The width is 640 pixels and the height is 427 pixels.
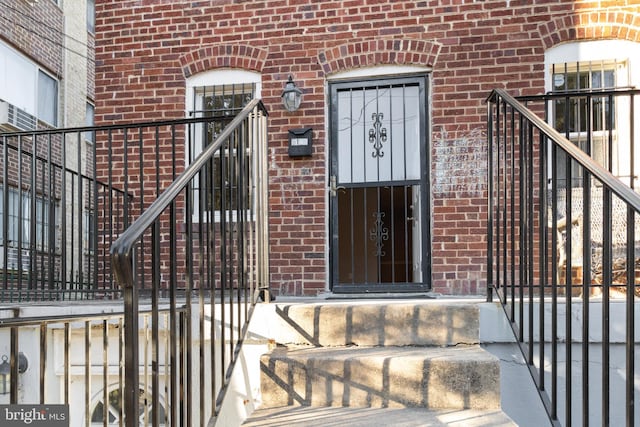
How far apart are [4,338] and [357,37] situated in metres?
3.50

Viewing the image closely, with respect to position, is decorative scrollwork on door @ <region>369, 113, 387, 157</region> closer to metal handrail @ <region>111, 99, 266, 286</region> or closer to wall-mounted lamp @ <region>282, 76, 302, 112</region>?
wall-mounted lamp @ <region>282, 76, 302, 112</region>

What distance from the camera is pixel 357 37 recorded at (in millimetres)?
4934

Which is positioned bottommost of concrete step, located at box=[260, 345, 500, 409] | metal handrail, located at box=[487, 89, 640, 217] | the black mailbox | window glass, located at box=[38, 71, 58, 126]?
concrete step, located at box=[260, 345, 500, 409]

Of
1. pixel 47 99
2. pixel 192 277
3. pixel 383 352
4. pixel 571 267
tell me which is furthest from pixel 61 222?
pixel 47 99

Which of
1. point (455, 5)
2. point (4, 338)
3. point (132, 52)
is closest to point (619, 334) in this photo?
point (455, 5)

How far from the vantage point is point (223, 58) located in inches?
201

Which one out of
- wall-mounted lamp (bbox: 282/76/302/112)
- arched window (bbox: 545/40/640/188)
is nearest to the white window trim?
arched window (bbox: 545/40/640/188)

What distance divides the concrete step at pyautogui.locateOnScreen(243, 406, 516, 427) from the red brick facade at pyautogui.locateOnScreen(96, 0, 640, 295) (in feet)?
7.75

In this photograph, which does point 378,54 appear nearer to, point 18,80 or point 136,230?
point 136,230

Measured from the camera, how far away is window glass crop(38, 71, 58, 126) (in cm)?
1054

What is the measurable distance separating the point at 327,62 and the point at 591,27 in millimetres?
2119

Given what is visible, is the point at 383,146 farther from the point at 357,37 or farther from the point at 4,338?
the point at 4,338

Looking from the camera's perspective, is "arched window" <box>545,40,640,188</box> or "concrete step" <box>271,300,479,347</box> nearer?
"concrete step" <box>271,300,479,347</box>

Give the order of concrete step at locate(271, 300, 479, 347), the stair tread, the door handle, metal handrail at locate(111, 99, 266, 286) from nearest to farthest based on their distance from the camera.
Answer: metal handrail at locate(111, 99, 266, 286) → the stair tread → concrete step at locate(271, 300, 479, 347) → the door handle
